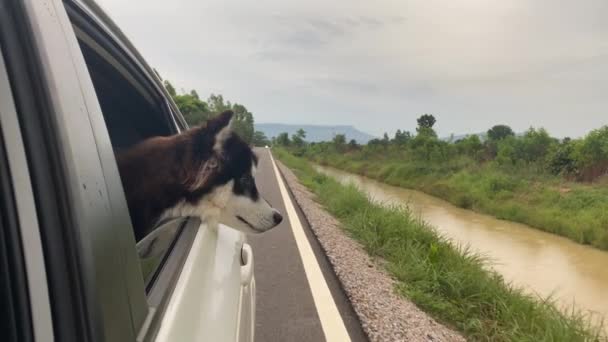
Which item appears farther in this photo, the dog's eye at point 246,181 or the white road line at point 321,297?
the white road line at point 321,297

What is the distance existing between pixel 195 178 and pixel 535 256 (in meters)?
11.5

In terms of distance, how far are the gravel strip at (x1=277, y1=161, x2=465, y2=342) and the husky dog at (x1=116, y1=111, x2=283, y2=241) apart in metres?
1.59

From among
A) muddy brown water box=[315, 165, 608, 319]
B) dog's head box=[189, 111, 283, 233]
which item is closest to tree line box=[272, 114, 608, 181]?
muddy brown water box=[315, 165, 608, 319]

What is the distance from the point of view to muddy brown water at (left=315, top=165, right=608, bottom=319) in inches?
328

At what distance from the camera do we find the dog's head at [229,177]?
7.37 ft

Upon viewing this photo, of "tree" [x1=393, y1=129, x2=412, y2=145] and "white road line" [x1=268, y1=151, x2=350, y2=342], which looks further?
"tree" [x1=393, y1=129, x2=412, y2=145]

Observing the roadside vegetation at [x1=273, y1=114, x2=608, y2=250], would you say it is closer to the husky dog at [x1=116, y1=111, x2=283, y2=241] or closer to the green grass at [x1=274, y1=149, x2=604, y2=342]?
the green grass at [x1=274, y1=149, x2=604, y2=342]

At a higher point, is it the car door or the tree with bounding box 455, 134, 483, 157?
the car door

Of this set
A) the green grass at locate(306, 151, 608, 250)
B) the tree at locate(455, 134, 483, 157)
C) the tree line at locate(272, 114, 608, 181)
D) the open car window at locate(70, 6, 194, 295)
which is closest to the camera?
the open car window at locate(70, 6, 194, 295)

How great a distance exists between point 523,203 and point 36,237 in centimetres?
2072

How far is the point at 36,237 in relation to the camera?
2.20 feet

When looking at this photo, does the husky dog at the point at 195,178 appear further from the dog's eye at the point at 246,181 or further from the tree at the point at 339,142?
the tree at the point at 339,142

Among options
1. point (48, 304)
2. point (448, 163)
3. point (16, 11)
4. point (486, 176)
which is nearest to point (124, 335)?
point (48, 304)

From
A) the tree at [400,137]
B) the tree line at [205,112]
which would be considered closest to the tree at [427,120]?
the tree at [400,137]
